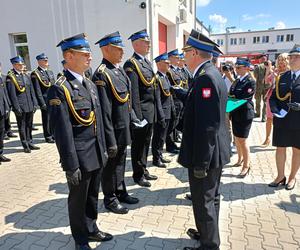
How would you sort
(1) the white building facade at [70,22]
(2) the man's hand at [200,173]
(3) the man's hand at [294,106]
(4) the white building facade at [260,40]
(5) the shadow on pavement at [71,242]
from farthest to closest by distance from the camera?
1. (4) the white building facade at [260,40]
2. (1) the white building facade at [70,22]
3. (3) the man's hand at [294,106]
4. (5) the shadow on pavement at [71,242]
5. (2) the man's hand at [200,173]

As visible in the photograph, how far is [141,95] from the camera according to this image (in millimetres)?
4160

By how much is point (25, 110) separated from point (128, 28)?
487cm

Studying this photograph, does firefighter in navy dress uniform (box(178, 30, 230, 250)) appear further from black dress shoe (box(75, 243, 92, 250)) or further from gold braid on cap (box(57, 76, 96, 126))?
black dress shoe (box(75, 243, 92, 250))

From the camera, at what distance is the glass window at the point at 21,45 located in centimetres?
1141

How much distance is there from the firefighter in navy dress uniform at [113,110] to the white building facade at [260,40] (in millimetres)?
51590

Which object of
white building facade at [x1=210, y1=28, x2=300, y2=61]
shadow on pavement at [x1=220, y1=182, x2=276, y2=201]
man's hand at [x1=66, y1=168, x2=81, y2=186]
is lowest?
shadow on pavement at [x1=220, y1=182, x2=276, y2=201]

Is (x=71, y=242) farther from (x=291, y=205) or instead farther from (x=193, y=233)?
(x=291, y=205)

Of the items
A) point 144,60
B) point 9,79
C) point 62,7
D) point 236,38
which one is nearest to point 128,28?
point 62,7

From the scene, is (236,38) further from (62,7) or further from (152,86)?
(152,86)

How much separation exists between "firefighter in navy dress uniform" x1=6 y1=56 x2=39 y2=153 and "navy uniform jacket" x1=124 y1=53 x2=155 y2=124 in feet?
10.8

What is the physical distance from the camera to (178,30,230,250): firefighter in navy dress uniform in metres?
2.28

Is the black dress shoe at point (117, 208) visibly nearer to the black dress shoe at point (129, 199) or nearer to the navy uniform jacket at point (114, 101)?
the black dress shoe at point (129, 199)

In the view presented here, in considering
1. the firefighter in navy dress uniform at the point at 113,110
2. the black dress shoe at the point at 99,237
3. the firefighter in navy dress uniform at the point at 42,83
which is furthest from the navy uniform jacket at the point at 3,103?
the black dress shoe at the point at 99,237

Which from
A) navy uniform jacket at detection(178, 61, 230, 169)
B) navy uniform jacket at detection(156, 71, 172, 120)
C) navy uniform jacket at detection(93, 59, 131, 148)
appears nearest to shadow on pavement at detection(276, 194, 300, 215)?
navy uniform jacket at detection(178, 61, 230, 169)
